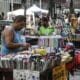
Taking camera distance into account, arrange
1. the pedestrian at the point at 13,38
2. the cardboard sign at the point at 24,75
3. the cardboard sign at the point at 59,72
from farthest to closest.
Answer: the pedestrian at the point at 13,38 < the cardboard sign at the point at 59,72 < the cardboard sign at the point at 24,75

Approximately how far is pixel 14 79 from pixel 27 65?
0.29 m

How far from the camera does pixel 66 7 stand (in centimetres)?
5041

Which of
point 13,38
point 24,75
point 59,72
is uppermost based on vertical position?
point 13,38

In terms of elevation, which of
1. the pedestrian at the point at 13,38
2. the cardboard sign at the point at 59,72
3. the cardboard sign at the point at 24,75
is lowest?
the cardboard sign at the point at 59,72

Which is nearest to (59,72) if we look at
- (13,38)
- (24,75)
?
(24,75)

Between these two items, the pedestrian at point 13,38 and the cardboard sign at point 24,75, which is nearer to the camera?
the cardboard sign at point 24,75

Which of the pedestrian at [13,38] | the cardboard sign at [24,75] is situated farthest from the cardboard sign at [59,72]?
the pedestrian at [13,38]

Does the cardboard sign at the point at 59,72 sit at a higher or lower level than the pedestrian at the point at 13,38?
lower

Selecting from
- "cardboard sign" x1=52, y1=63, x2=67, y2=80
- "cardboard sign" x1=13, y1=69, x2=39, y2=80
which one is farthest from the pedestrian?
"cardboard sign" x1=13, y1=69, x2=39, y2=80

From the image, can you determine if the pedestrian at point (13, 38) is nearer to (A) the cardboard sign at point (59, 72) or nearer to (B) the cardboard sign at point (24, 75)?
(A) the cardboard sign at point (59, 72)

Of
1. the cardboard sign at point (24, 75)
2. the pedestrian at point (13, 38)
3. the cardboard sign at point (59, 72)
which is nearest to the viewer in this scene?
the cardboard sign at point (24, 75)

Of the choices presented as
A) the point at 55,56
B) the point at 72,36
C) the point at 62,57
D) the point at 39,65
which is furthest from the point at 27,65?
the point at 72,36

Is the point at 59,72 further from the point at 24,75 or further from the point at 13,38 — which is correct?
the point at 13,38

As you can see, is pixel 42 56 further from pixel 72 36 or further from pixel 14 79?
pixel 72 36
